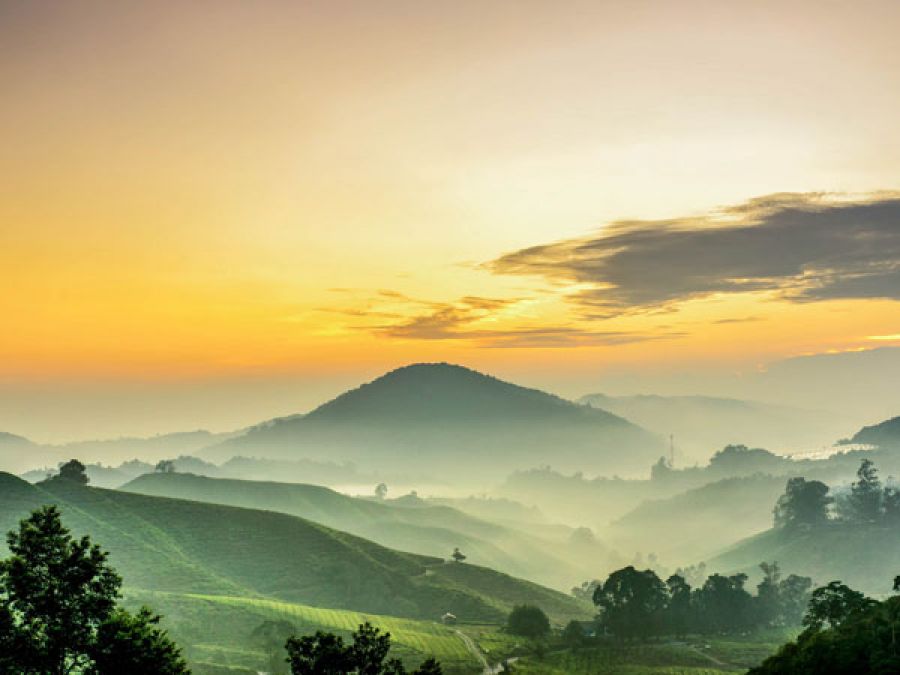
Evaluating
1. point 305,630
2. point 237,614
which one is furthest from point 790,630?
point 237,614

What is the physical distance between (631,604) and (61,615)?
152 metres

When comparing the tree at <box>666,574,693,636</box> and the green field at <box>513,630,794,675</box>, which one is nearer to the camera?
the green field at <box>513,630,794,675</box>

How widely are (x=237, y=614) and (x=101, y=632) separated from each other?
134627 millimetres

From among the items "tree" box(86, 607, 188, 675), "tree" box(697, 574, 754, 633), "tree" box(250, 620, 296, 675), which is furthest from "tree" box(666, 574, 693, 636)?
"tree" box(86, 607, 188, 675)

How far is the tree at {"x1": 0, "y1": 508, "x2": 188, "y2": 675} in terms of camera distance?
46.4 meters

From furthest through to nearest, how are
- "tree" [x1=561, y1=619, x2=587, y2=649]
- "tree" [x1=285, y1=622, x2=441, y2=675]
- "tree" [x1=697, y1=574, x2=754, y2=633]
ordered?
"tree" [x1=697, y1=574, x2=754, y2=633] → "tree" [x1=561, y1=619, x2=587, y2=649] → "tree" [x1=285, y1=622, x2=441, y2=675]

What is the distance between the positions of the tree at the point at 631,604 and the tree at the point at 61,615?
5630 inches

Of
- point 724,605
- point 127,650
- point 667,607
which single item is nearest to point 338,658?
point 127,650

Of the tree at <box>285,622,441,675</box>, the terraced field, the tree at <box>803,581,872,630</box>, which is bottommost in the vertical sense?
the terraced field

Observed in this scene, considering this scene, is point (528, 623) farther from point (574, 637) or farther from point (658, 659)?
point (658, 659)

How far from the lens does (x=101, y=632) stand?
4800cm

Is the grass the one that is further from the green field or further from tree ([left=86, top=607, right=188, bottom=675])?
tree ([left=86, top=607, right=188, bottom=675])

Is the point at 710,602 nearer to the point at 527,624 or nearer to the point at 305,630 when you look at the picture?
the point at 527,624

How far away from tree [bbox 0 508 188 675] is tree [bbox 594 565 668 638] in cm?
14300
